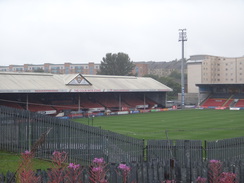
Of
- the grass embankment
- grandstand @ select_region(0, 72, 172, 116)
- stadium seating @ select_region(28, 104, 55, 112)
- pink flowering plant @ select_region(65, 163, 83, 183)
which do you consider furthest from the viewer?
stadium seating @ select_region(28, 104, 55, 112)

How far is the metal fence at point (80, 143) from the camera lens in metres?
15.1

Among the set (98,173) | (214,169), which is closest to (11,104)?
(214,169)

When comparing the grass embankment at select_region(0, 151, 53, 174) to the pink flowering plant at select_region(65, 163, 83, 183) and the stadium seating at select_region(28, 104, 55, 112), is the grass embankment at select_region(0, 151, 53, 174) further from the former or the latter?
the stadium seating at select_region(28, 104, 55, 112)

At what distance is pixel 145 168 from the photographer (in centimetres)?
1007

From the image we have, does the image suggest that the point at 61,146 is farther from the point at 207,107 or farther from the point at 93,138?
the point at 207,107

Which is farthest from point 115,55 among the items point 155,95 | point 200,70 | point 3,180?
point 3,180

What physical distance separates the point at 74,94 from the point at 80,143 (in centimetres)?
4244

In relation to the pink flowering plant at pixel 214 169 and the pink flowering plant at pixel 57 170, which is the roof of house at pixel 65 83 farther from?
the pink flowering plant at pixel 214 169

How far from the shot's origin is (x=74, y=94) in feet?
188

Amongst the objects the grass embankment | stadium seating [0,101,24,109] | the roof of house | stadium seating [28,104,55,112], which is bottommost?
the grass embankment

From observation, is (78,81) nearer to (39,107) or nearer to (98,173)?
(39,107)

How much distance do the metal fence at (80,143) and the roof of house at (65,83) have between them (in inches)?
1084

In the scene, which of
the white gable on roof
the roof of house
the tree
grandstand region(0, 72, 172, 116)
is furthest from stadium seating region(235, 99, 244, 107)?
the tree

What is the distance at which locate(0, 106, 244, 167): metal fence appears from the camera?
49.5 feet
